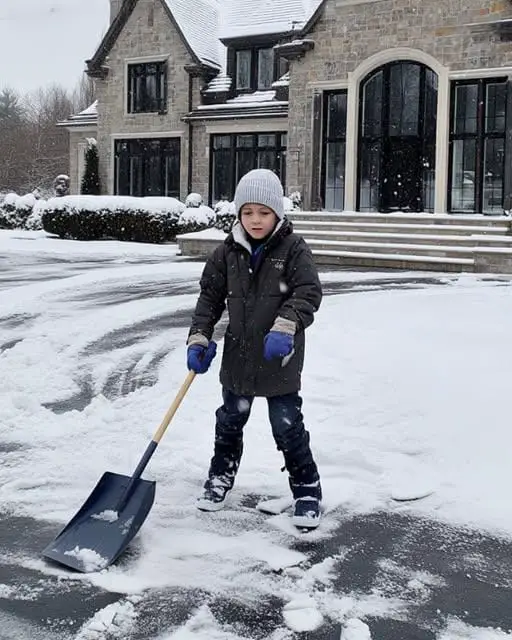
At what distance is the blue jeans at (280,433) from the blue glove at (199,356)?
23cm

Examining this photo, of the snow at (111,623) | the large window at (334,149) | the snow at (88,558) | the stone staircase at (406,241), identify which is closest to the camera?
the snow at (111,623)

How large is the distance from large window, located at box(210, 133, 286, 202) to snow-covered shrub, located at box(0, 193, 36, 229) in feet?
20.4

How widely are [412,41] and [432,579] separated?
18550mm

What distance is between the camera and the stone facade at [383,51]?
18703 mm

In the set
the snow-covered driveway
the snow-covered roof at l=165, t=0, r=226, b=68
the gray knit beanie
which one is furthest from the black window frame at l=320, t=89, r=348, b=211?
the gray knit beanie

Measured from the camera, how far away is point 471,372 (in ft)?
19.5

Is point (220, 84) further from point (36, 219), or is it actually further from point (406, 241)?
point (406, 241)

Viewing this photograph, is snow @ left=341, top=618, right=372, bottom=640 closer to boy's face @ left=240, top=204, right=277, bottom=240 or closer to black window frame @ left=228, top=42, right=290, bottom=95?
boy's face @ left=240, top=204, right=277, bottom=240

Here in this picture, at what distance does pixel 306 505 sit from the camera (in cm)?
366

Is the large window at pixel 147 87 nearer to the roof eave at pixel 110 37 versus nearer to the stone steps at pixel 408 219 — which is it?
the roof eave at pixel 110 37

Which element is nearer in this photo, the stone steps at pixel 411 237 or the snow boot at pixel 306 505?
the snow boot at pixel 306 505

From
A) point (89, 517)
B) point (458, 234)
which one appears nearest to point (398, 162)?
point (458, 234)

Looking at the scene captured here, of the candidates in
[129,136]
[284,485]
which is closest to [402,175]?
[129,136]

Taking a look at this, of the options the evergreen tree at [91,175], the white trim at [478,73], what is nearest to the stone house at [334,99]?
the white trim at [478,73]
